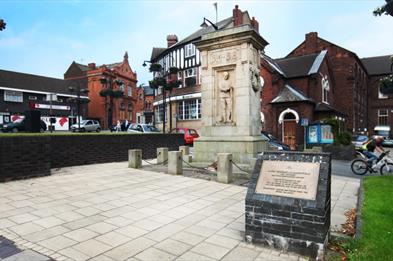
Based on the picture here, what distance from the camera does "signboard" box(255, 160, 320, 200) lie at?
430cm

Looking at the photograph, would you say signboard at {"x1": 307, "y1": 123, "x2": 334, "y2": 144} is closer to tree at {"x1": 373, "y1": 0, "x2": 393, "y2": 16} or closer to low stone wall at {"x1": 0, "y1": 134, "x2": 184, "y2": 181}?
low stone wall at {"x1": 0, "y1": 134, "x2": 184, "y2": 181}

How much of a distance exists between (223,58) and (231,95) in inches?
60.6

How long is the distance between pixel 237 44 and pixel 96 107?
158 feet

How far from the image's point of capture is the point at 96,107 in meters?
54.4

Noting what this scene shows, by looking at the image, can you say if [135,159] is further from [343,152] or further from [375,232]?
[343,152]

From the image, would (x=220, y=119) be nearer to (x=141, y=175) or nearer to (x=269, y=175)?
(x=141, y=175)

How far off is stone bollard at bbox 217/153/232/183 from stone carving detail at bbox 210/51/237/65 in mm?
4128

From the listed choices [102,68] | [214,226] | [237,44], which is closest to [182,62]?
[102,68]

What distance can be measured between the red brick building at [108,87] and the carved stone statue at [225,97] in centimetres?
4066

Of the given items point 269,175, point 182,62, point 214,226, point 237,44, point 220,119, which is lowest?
point 214,226

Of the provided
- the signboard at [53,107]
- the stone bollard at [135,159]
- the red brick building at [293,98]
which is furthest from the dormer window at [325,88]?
the signboard at [53,107]

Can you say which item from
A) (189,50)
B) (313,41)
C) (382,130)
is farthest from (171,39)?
(382,130)

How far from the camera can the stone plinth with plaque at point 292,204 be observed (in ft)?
13.3

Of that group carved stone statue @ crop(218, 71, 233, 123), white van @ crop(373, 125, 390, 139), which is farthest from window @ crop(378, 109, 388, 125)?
carved stone statue @ crop(218, 71, 233, 123)
